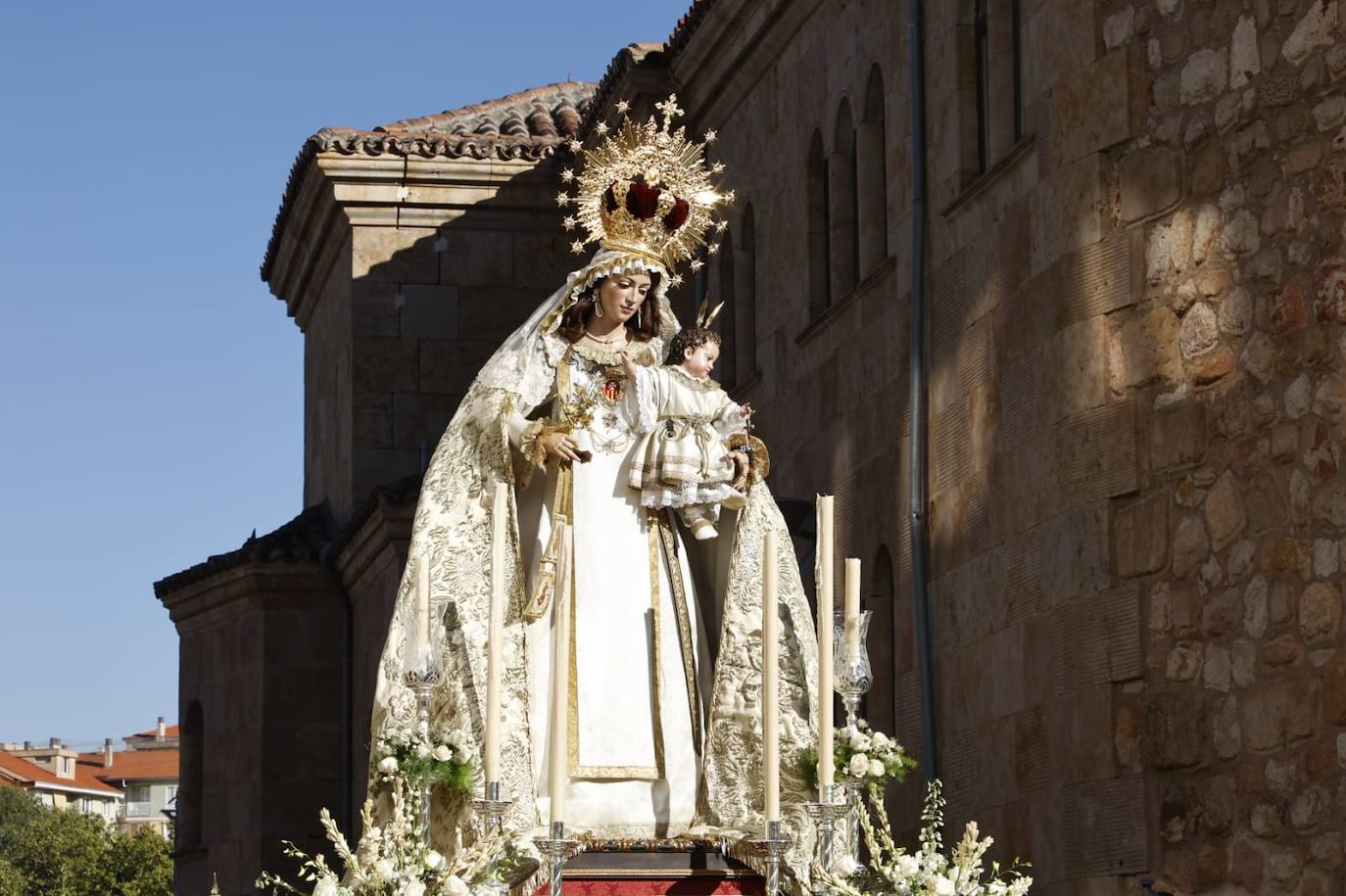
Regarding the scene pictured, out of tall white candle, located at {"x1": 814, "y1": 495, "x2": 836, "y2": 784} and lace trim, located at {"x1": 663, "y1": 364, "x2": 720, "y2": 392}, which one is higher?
lace trim, located at {"x1": 663, "y1": 364, "x2": 720, "y2": 392}

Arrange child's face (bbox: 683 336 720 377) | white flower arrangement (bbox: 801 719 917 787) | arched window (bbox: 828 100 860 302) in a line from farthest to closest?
arched window (bbox: 828 100 860 302) < child's face (bbox: 683 336 720 377) < white flower arrangement (bbox: 801 719 917 787)

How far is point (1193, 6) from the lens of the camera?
13.9 m

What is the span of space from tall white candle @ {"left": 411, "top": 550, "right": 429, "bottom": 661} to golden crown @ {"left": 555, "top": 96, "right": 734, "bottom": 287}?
1599 mm

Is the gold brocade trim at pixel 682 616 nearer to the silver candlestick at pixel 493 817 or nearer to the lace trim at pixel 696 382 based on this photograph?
the lace trim at pixel 696 382

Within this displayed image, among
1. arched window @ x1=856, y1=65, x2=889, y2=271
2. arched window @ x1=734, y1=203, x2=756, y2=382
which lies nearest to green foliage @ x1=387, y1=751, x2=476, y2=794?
arched window @ x1=856, y1=65, x2=889, y2=271

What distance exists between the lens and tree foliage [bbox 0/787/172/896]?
76.5 metres

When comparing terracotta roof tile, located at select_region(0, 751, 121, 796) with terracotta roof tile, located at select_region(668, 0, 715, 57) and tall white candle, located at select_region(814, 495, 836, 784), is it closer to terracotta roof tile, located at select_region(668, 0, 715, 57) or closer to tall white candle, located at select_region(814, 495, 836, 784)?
terracotta roof tile, located at select_region(668, 0, 715, 57)

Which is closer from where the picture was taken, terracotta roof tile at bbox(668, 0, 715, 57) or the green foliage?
the green foliage

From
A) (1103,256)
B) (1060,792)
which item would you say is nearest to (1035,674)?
(1060,792)

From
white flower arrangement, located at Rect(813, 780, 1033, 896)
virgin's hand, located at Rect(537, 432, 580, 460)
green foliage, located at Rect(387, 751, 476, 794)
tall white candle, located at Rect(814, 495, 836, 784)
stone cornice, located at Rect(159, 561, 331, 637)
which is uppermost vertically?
stone cornice, located at Rect(159, 561, 331, 637)

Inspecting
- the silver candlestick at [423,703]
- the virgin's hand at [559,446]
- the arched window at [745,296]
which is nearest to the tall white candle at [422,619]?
the silver candlestick at [423,703]

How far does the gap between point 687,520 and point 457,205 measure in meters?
18.5

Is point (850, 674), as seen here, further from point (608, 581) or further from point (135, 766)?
point (135, 766)

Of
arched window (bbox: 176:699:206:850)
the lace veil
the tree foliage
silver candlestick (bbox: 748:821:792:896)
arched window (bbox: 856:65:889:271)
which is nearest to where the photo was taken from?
silver candlestick (bbox: 748:821:792:896)
